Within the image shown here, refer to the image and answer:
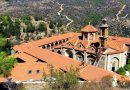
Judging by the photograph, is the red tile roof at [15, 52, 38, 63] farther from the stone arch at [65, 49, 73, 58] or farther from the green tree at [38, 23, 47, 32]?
the green tree at [38, 23, 47, 32]

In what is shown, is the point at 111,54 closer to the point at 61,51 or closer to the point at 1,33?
the point at 61,51

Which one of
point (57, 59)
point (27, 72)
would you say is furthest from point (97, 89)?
point (57, 59)

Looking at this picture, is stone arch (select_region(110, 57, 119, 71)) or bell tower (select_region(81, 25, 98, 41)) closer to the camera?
stone arch (select_region(110, 57, 119, 71))

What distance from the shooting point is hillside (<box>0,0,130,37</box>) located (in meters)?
116

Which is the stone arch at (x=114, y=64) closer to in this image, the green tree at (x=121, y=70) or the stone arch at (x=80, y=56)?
the green tree at (x=121, y=70)

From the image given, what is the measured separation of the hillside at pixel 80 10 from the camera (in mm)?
115500

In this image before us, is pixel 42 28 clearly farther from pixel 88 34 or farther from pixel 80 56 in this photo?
pixel 80 56

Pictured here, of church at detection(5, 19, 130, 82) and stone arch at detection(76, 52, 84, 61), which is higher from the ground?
church at detection(5, 19, 130, 82)

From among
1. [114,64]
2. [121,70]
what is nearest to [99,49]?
[114,64]

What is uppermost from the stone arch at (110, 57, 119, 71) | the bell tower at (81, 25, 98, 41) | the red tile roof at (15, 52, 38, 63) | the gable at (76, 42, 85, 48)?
the bell tower at (81, 25, 98, 41)

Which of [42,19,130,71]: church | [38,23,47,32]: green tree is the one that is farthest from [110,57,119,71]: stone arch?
[38,23,47,32]: green tree

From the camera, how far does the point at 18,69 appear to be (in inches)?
1871

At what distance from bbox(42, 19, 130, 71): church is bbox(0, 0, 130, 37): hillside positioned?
135ft

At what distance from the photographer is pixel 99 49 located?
→ 2210 inches
